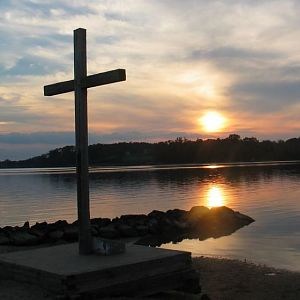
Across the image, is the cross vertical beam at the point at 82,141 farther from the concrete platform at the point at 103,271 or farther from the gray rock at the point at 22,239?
the gray rock at the point at 22,239

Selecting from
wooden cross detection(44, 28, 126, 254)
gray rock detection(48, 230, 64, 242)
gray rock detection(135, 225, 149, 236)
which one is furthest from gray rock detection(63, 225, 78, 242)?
wooden cross detection(44, 28, 126, 254)

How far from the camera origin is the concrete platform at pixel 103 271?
671 cm

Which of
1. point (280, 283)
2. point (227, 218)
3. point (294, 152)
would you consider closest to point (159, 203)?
point (227, 218)

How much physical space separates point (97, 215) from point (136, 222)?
785 cm

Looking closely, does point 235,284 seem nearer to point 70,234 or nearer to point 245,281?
point 245,281

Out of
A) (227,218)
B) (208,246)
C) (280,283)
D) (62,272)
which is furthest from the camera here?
(227,218)

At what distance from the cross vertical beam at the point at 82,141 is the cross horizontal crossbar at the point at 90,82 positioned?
0.14m

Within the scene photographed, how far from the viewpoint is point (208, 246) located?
17.8 m

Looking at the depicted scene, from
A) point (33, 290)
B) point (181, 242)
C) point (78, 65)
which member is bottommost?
point (181, 242)

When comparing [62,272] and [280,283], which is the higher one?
[62,272]

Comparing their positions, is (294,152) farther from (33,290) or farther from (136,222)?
(33,290)

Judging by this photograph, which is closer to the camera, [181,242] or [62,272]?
[62,272]

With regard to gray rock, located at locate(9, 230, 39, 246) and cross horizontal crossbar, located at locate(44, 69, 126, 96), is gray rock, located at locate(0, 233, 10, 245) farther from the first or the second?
cross horizontal crossbar, located at locate(44, 69, 126, 96)

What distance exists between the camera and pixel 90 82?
817cm
